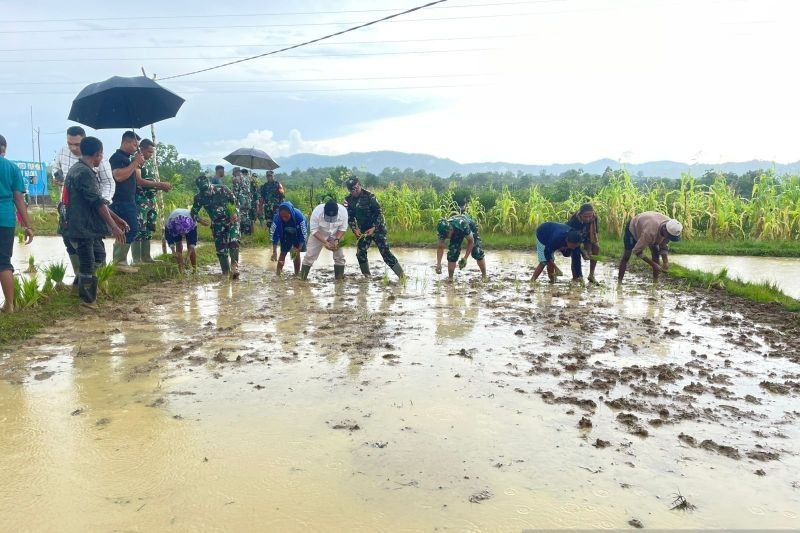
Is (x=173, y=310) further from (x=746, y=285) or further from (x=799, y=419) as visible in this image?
(x=746, y=285)

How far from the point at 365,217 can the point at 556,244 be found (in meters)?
2.74

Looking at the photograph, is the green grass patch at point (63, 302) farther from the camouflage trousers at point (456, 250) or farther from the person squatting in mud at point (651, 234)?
the person squatting in mud at point (651, 234)

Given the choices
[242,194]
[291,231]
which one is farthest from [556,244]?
[242,194]

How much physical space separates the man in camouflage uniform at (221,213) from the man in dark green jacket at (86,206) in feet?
7.35

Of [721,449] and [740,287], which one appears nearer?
[721,449]

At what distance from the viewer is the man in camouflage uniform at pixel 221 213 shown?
851cm

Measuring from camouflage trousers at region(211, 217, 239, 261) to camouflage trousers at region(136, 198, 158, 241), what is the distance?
88cm

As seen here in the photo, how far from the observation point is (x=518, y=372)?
4.75 meters

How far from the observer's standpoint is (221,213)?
866cm

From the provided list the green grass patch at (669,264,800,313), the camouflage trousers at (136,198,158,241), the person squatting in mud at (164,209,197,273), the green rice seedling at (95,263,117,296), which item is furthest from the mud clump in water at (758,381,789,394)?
the camouflage trousers at (136,198,158,241)

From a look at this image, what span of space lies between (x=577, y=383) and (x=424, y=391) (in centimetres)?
115

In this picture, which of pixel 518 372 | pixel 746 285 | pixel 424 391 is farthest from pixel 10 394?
pixel 746 285

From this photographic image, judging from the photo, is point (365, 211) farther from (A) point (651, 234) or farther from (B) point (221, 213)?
(A) point (651, 234)

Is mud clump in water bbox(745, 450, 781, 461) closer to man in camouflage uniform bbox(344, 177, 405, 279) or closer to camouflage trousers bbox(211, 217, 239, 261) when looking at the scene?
man in camouflage uniform bbox(344, 177, 405, 279)
